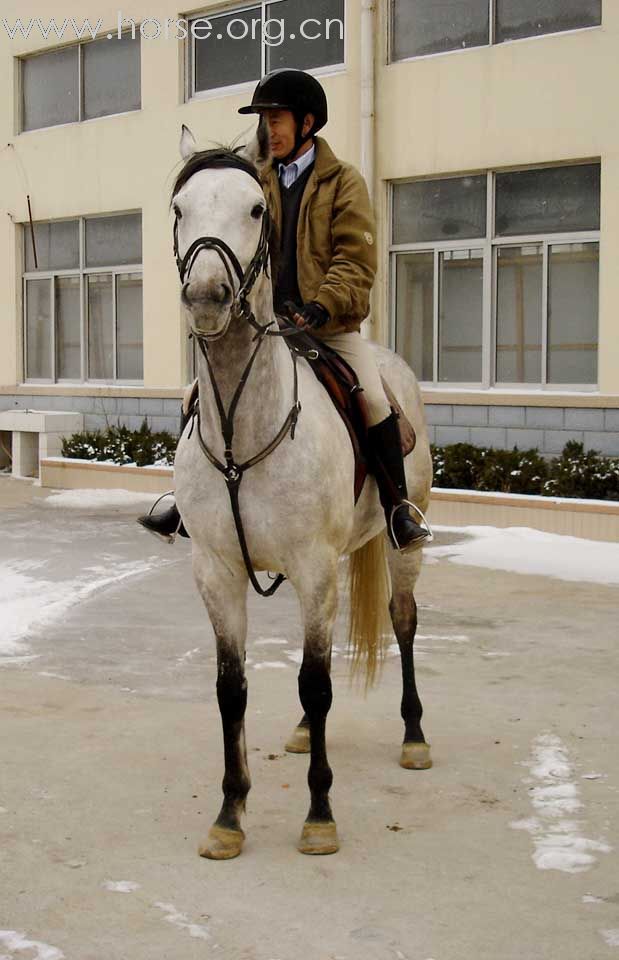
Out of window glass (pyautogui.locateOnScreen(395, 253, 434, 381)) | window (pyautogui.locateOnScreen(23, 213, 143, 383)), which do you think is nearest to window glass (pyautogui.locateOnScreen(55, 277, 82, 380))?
window (pyautogui.locateOnScreen(23, 213, 143, 383))

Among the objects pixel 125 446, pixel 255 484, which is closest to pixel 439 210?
pixel 125 446

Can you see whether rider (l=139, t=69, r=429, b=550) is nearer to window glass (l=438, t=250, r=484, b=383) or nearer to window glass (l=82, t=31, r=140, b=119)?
window glass (l=438, t=250, r=484, b=383)

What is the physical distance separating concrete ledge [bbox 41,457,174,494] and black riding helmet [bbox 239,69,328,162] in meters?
10.6

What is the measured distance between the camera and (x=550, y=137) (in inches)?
550

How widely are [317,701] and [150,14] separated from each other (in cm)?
1559

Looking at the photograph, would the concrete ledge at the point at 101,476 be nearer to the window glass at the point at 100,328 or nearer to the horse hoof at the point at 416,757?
the window glass at the point at 100,328

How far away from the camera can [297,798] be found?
5.19 m

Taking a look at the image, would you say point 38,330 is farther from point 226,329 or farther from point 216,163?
point 226,329

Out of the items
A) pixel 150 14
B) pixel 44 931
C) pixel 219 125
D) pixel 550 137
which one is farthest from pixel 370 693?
pixel 150 14

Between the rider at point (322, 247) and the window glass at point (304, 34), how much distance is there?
11.6 meters

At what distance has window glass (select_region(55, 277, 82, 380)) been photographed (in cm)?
1988

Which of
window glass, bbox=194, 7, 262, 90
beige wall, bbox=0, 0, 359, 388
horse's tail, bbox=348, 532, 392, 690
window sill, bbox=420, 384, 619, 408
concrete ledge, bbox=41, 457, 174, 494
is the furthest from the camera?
beige wall, bbox=0, 0, 359, 388

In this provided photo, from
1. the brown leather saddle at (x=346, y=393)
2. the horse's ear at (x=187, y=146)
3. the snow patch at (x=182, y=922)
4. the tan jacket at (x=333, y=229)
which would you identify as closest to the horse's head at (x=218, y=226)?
the horse's ear at (x=187, y=146)

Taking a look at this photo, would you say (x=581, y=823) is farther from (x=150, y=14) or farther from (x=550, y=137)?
(x=150, y=14)
